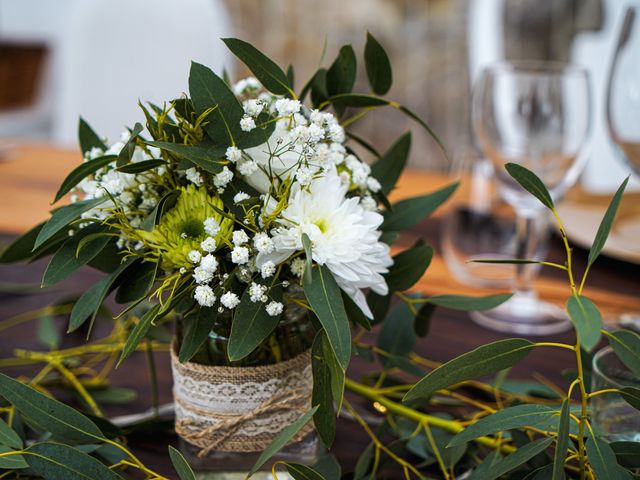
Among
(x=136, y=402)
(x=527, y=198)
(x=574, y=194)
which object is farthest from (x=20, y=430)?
(x=574, y=194)

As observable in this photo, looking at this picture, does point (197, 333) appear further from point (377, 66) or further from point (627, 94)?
point (627, 94)

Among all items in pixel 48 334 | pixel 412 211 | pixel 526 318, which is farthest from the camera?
pixel 526 318

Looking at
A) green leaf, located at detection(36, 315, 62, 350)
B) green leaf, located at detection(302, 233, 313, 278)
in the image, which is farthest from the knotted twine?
green leaf, located at detection(36, 315, 62, 350)

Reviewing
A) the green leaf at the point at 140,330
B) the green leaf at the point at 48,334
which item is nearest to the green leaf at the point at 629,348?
the green leaf at the point at 140,330

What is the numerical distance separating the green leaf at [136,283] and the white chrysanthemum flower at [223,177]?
0.21ft

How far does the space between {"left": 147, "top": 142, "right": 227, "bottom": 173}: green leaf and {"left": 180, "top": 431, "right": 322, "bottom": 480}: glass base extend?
18cm

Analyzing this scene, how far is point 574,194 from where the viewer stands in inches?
44.1

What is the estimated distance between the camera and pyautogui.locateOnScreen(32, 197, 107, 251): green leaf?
417 mm

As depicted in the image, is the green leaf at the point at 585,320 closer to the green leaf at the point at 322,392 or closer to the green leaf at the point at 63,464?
the green leaf at the point at 322,392

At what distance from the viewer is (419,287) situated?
0.89 metres

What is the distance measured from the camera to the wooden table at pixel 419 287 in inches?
23.6

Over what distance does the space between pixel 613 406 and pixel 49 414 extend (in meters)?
0.34

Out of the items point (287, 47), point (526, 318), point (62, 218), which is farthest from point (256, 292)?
point (287, 47)

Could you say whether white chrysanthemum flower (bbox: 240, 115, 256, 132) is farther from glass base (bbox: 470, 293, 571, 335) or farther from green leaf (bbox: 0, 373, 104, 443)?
glass base (bbox: 470, 293, 571, 335)
